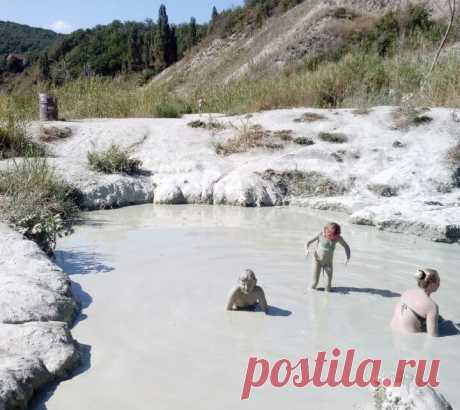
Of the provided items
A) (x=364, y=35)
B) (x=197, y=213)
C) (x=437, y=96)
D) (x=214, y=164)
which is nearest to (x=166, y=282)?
(x=197, y=213)

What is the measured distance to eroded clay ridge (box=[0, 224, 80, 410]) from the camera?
2.82m

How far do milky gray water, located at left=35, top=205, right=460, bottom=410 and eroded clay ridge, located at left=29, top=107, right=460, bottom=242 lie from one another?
1.38 meters

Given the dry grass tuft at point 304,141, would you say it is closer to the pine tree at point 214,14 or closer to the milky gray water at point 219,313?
the milky gray water at point 219,313

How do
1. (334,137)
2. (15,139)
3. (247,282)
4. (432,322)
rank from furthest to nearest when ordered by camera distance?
1. (334,137)
2. (15,139)
3. (247,282)
4. (432,322)

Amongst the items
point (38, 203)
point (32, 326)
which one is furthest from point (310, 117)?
point (32, 326)

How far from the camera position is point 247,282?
3.97 m

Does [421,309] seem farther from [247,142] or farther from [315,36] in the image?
[315,36]

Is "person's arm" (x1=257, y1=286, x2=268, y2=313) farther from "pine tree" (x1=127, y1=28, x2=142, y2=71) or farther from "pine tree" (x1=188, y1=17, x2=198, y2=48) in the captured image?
"pine tree" (x1=127, y1=28, x2=142, y2=71)

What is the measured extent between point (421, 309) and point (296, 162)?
5.82 m

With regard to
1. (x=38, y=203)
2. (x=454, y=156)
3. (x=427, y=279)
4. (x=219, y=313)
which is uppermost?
(x=454, y=156)

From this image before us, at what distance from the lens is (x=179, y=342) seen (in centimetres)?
355

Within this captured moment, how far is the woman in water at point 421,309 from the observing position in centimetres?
366

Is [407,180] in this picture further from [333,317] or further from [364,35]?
[364,35]

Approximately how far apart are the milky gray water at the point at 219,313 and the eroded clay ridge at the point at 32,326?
0.40 ft
